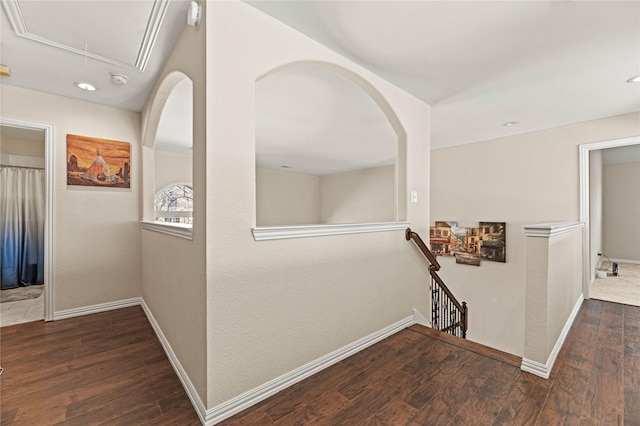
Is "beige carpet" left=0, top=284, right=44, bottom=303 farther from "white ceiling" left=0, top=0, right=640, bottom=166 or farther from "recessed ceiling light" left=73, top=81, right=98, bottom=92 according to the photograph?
"recessed ceiling light" left=73, top=81, right=98, bottom=92

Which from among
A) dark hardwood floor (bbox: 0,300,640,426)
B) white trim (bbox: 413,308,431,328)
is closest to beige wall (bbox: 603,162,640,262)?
dark hardwood floor (bbox: 0,300,640,426)

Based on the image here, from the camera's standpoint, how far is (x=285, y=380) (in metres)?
1.74

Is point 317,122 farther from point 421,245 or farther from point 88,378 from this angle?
point 88,378

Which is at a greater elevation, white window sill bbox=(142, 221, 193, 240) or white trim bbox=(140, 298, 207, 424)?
white window sill bbox=(142, 221, 193, 240)

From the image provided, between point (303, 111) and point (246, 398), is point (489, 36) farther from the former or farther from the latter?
point (246, 398)

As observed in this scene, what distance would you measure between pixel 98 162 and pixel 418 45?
11.6ft

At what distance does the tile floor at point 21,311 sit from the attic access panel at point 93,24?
2.79 meters

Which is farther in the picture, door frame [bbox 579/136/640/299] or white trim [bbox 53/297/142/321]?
door frame [bbox 579/136/640/299]

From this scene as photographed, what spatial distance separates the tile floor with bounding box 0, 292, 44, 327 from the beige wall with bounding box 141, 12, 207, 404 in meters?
1.62

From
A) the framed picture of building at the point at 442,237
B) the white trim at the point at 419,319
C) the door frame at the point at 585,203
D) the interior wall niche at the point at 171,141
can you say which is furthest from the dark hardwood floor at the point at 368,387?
the framed picture of building at the point at 442,237

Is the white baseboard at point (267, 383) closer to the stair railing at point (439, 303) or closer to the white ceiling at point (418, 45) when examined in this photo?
the stair railing at point (439, 303)

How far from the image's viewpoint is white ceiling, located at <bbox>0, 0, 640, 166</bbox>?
167 centimetres

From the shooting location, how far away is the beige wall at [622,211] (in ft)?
20.9

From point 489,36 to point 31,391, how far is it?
386cm
